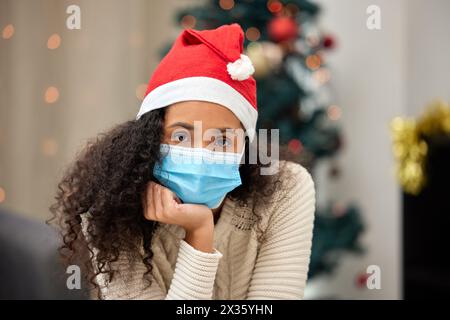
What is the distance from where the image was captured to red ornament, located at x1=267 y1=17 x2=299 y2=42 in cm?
143

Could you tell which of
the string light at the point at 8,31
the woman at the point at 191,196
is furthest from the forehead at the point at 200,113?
the string light at the point at 8,31

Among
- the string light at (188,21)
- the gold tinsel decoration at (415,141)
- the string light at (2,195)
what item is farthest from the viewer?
the gold tinsel decoration at (415,141)

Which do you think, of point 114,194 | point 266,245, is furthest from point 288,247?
point 114,194

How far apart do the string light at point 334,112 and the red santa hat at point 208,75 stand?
1.23 m

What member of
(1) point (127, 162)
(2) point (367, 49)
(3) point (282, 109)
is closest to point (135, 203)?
(1) point (127, 162)

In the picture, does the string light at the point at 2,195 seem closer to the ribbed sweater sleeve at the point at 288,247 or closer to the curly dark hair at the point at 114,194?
the curly dark hair at the point at 114,194

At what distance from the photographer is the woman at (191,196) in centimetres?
64

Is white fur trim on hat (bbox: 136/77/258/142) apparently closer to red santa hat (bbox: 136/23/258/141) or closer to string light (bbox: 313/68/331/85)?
red santa hat (bbox: 136/23/258/141)

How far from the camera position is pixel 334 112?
189 centimetres

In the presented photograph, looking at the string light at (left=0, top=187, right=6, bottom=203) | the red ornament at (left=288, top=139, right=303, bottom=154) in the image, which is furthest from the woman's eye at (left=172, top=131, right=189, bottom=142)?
the string light at (left=0, top=187, right=6, bottom=203)

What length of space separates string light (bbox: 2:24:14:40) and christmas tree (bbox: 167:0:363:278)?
45 cm

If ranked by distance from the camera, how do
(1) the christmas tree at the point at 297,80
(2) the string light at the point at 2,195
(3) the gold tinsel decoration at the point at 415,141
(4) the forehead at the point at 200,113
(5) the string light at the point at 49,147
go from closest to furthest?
1. (4) the forehead at the point at 200,113
2. (2) the string light at the point at 2,195
3. (5) the string light at the point at 49,147
4. (1) the christmas tree at the point at 297,80
5. (3) the gold tinsel decoration at the point at 415,141

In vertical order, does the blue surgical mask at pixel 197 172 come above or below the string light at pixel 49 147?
below

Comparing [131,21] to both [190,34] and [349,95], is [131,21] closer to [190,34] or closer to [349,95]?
[190,34]
